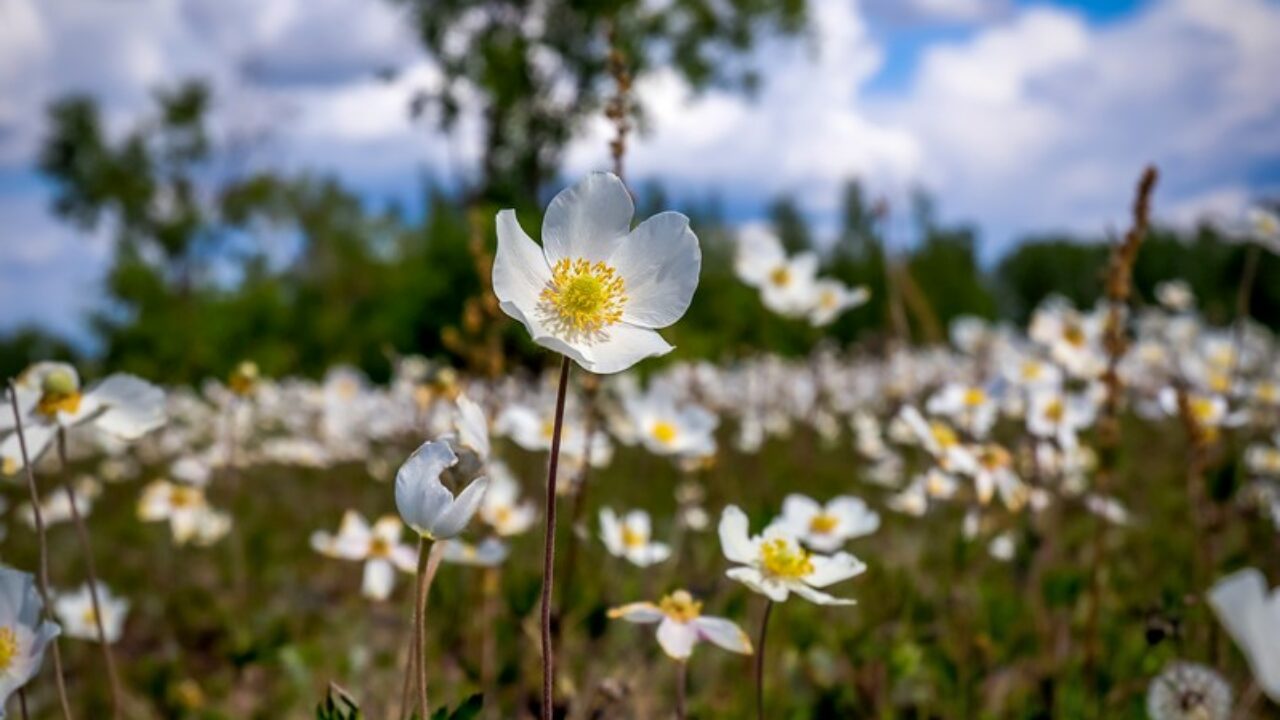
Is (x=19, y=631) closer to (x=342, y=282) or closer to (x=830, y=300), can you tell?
(x=830, y=300)

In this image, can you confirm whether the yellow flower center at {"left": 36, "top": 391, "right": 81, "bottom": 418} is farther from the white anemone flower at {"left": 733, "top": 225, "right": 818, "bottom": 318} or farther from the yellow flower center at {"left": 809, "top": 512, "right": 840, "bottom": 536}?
the white anemone flower at {"left": 733, "top": 225, "right": 818, "bottom": 318}

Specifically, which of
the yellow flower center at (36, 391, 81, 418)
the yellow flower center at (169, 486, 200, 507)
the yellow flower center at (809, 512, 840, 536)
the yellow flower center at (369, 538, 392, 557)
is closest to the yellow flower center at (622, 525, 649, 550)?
the yellow flower center at (809, 512, 840, 536)

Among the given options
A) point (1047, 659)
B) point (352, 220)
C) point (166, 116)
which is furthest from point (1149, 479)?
point (352, 220)

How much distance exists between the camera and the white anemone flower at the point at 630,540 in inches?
69.0

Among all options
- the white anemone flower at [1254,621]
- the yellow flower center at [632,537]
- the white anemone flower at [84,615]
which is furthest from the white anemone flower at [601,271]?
the white anemone flower at [84,615]

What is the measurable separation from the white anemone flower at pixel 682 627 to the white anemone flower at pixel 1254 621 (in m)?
0.64

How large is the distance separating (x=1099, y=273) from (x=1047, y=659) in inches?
46.6

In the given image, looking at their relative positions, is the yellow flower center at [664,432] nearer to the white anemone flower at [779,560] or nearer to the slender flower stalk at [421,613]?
the white anemone flower at [779,560]

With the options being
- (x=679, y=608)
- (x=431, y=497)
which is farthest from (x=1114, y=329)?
(x=431, y=497)

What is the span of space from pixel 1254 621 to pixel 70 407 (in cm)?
145

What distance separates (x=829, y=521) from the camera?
5.99ft

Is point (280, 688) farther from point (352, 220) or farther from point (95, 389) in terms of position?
point (352, 220)

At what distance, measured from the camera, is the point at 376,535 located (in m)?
2.02

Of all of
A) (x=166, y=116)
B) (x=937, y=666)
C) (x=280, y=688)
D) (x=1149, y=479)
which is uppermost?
(x=166, y=116)
